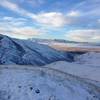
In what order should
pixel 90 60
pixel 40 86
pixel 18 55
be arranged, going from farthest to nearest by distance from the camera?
1. pixel 90 60
2. pixel 18 55
3. pixel 40 86

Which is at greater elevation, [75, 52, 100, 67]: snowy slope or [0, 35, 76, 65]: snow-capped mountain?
[0, 35, 76, 65]: snow-capped mountain

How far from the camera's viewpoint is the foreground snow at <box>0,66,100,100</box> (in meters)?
8.02

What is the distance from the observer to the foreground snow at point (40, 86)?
316 inches

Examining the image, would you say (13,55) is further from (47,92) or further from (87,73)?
(47,92)

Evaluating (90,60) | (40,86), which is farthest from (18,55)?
(40,86)

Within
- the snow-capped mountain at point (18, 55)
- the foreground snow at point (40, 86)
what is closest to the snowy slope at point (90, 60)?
the snow-capped mountain at point (18, 55)

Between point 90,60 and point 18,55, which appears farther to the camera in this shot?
point 90,60

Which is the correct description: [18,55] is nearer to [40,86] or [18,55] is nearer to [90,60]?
[90,60]

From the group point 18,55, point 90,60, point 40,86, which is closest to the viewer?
point 40,86

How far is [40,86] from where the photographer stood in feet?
27.8

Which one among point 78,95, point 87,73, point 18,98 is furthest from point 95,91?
point 87,73

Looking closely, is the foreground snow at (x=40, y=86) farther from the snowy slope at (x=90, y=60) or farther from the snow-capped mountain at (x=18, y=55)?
the snowy slope at (x=90, y=60)

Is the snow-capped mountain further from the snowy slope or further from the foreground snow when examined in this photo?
the foreground snow

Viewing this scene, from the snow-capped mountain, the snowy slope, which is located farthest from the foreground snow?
the snowy slope
